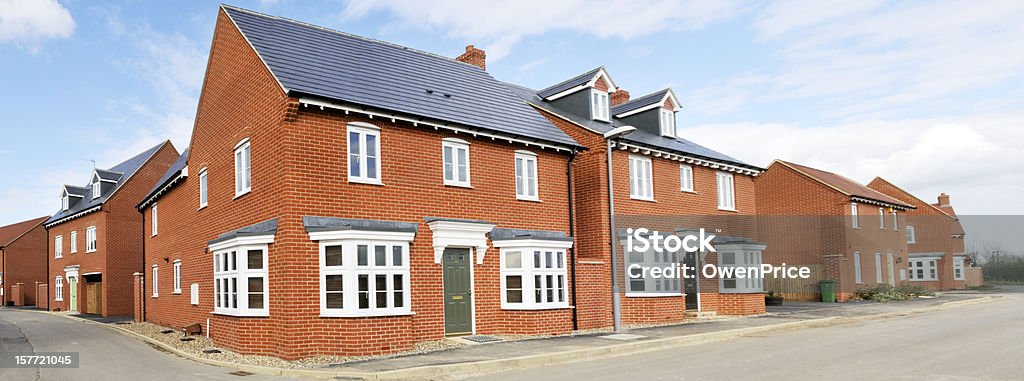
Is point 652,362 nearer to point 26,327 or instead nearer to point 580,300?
point 580,300

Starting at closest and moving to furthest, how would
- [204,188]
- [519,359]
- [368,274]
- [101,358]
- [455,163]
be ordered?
[519,359]
[368,274]
[101,358]
[455,163]
[204,188]

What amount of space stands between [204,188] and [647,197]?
13.7 m

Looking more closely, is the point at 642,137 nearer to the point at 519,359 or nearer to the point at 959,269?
the point at 519,359

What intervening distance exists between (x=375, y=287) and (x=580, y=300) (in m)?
6.98

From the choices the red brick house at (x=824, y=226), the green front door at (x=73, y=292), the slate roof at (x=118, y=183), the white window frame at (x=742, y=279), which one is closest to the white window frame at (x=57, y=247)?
the slate roof at (x=118, y=183)

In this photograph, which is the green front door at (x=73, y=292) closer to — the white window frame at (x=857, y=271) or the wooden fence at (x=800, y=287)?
the wooden fence at (x=800, y=287)

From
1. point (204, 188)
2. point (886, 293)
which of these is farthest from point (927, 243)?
point (204, 188)

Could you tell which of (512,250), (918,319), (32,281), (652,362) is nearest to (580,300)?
(512,250)

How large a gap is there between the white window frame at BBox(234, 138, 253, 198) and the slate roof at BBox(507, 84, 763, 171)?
9881mm

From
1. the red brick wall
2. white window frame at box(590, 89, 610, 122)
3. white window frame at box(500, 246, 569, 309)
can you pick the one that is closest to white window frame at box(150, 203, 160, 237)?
white window frame at box(500, 246, 569, 309)

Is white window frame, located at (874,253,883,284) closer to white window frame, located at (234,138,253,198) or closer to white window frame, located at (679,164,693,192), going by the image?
white window frame, located at (679,164,693,192)

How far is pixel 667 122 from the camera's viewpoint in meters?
27.7

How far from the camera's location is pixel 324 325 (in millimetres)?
15438

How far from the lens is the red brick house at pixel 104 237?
1417 inches
